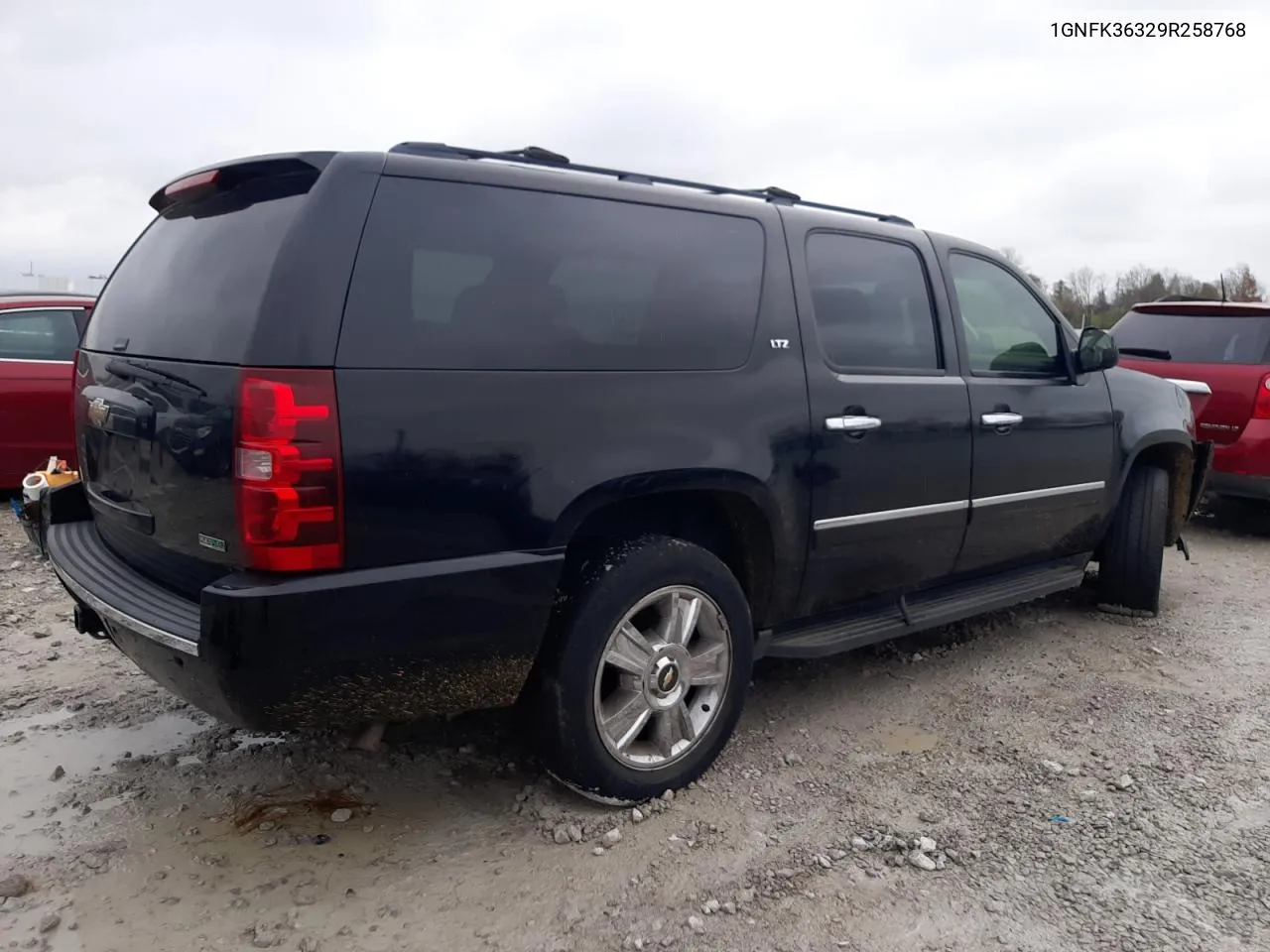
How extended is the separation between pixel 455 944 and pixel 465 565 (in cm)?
89

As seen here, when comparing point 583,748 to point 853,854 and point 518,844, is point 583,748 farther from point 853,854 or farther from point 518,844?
point 853,854

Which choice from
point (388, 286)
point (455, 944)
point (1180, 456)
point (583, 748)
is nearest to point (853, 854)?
point (583, 748)

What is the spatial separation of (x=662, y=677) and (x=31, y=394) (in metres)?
5.50

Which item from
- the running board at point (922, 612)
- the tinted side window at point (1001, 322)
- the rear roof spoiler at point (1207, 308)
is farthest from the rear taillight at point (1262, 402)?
the tinted side window at point (1001, 322)

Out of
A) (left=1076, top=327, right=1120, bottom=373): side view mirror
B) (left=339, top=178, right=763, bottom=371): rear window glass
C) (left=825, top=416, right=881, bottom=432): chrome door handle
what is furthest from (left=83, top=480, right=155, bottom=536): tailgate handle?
(left=1076, top=327, right=1120, bottom=373): side view mirror

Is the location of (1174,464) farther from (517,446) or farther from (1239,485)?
(517,446)

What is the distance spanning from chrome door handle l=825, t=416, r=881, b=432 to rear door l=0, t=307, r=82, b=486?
5.48m

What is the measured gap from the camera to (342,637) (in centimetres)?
238

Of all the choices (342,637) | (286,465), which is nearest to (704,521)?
(342,637)

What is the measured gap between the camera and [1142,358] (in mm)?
7152

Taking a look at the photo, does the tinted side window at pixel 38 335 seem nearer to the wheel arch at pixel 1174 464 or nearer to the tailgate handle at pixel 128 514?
the tailgate handle at pixel 128 514

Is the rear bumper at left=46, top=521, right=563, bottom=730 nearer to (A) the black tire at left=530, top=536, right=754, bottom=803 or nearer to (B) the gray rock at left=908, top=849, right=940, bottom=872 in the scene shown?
(A) the black tire at left=530, top=536, right=754, bottom=803

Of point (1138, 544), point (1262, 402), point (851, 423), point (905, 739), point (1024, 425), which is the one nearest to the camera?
point (851, 423)

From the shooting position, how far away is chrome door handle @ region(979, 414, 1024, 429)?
3.88 meters
